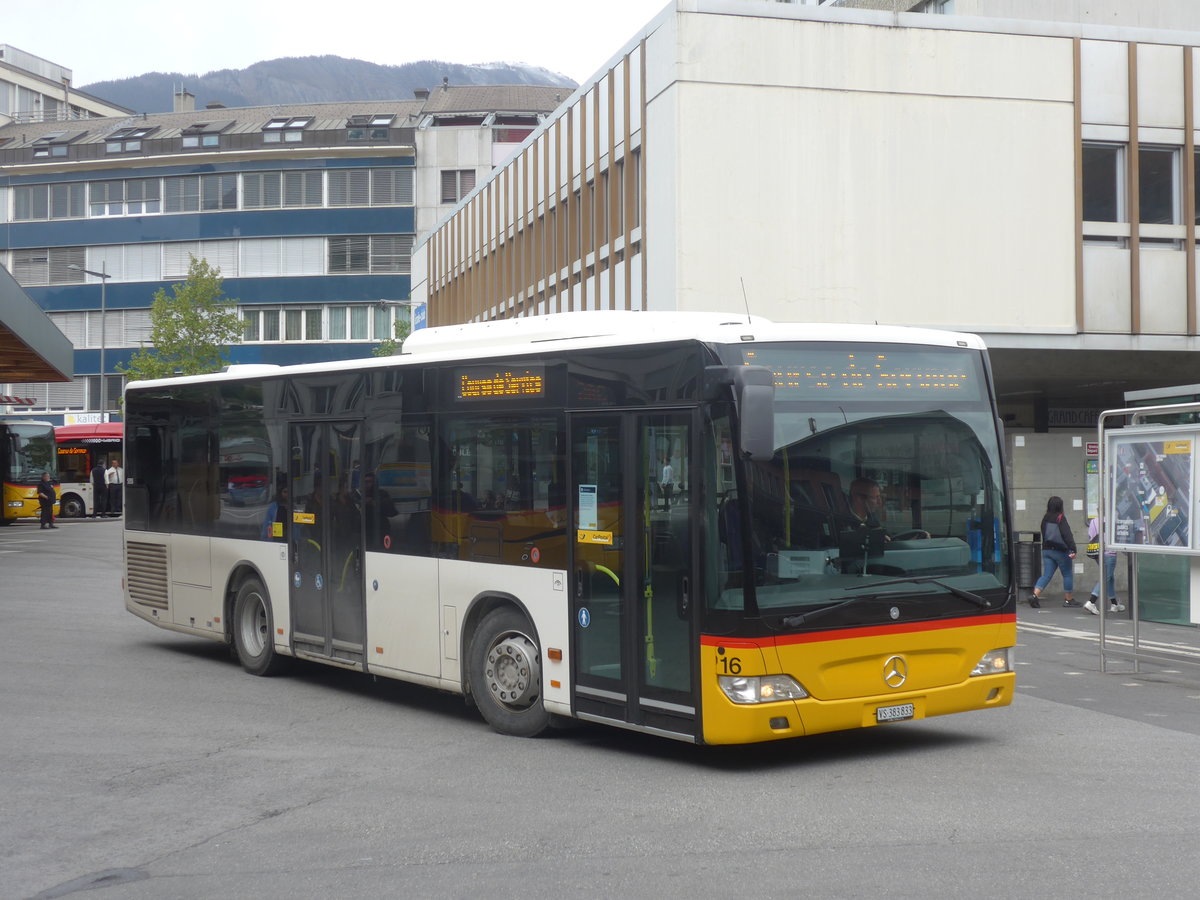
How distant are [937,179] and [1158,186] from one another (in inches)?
156

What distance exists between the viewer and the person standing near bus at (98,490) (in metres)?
51.4

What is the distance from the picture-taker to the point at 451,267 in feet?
147

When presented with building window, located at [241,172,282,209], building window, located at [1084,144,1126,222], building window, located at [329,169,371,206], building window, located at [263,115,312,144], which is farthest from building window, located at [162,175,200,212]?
building window, located at [1084,144,1126,222]

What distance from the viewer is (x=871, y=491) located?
8.77 m

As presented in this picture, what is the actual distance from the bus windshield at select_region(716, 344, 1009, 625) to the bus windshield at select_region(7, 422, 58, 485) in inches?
1619

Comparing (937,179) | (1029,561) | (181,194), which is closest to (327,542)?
(1029,561)

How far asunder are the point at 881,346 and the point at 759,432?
1.49 m

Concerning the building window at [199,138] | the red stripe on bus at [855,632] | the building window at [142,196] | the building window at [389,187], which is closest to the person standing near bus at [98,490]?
the building window at [389,187]

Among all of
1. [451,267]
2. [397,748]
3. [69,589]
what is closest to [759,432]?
[397,748]

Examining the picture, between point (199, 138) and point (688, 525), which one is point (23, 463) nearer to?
point (199, 138)

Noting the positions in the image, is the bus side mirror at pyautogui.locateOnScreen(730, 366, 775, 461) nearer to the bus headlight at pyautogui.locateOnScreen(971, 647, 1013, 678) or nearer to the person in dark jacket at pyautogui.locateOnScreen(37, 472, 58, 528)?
the bus headlight at pyautogui.locateOnScreen(971, 647, 1013, 678)

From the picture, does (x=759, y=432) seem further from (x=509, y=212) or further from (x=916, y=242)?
(x=509, y=212)

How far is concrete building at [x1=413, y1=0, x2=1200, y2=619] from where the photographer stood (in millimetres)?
22844

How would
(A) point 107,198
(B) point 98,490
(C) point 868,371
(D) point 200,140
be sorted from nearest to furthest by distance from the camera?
(C) point 868,371, (B) point 98,490, (A) point 107,198, (D) point 200,140
